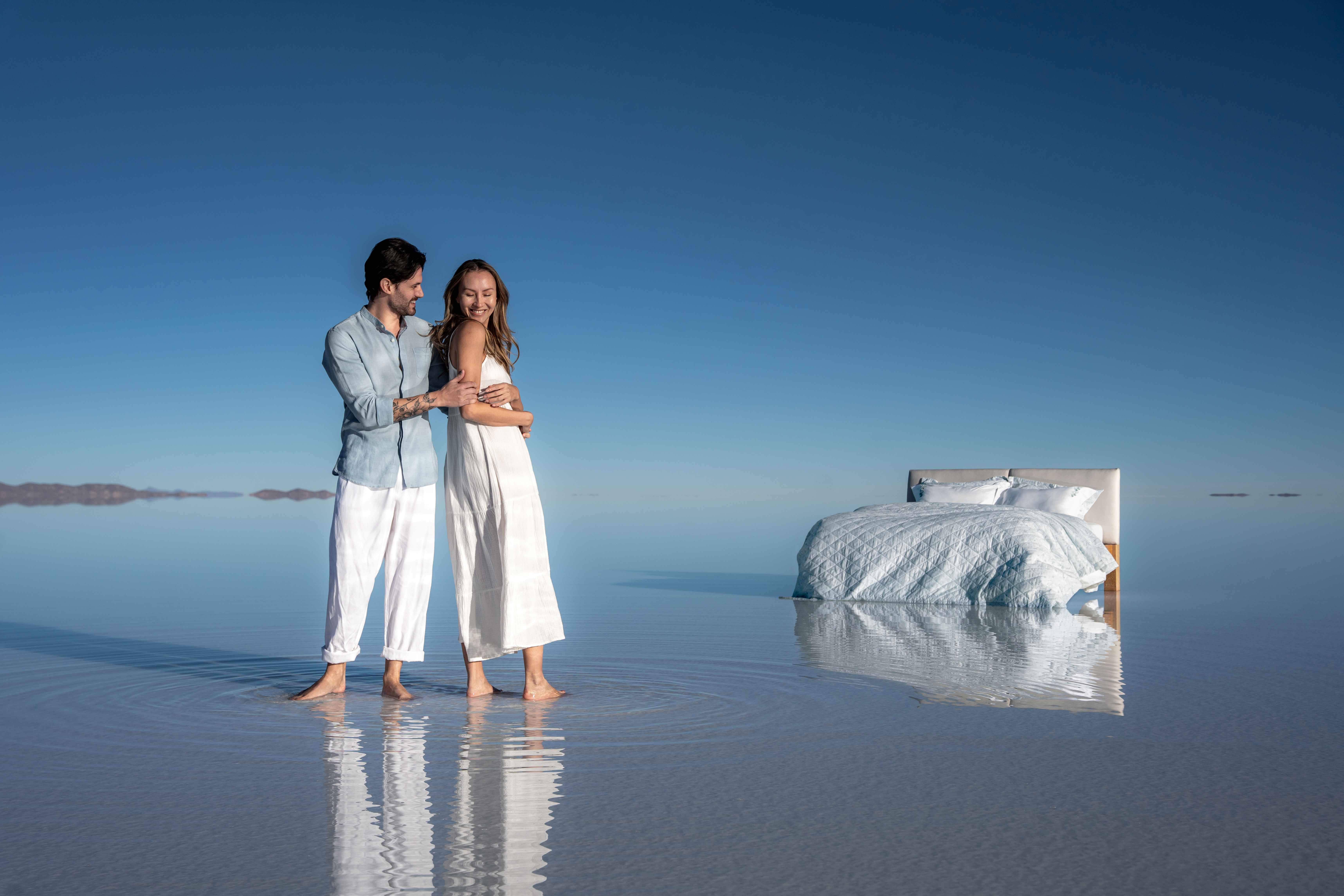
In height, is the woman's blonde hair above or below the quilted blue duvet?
above

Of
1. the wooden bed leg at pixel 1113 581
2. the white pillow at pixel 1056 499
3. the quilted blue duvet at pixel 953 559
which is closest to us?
the quilted blue duvet at pixel 953 559

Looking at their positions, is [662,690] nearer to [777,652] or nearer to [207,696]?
[777,652]

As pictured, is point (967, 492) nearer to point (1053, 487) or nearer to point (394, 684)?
point (1053, 487)

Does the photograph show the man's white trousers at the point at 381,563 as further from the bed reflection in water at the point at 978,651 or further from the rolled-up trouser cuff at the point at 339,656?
the bed reflection in water at the point at 978,651

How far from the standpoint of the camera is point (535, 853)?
1.56 meters

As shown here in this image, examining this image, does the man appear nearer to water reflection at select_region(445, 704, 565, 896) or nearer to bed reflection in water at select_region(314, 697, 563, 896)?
bed reflection in water at select_region(314, 697, 563, 896)

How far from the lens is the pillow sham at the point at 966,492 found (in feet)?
25.4

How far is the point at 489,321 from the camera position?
309cm

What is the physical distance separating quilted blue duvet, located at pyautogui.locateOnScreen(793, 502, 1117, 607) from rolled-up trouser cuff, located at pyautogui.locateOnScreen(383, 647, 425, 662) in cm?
328

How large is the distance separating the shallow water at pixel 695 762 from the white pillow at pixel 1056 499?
2.76 m

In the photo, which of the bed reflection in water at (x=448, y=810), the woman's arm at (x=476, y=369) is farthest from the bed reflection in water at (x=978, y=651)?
the woman's arm at (x=476, y=369)

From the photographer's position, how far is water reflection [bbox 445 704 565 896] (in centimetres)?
147

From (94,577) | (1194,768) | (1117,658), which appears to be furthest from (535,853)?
(94,577)

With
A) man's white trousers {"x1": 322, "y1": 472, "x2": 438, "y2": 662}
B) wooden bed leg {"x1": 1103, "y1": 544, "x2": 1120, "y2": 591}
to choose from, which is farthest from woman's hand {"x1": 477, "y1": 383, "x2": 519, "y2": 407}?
wooden bed leg {"x1": 1103, "y1": 544, "x2": 1120, "y2": 591}
